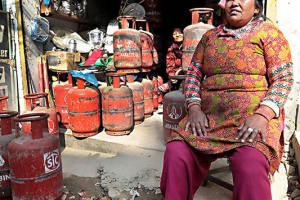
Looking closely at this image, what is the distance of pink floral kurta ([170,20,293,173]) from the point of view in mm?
1688

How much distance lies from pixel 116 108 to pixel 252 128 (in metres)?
2.65

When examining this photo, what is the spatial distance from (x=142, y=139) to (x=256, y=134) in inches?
97.7

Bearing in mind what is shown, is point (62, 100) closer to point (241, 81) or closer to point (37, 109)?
point (37, 109)

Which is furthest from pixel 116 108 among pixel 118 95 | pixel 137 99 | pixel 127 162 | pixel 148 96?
pixel 148 96

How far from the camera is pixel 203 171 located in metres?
1.78

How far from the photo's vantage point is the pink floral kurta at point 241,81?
5.54 feet

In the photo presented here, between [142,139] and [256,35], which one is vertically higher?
[256,35]

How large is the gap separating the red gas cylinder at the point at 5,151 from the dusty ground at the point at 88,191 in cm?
53

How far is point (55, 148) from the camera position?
2.32 m

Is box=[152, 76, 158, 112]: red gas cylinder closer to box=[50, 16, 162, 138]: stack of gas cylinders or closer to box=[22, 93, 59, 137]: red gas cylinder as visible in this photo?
box=[50, 16, 162, 138]: stack of gas cylinders

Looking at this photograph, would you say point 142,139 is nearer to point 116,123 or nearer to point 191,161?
point 116,123

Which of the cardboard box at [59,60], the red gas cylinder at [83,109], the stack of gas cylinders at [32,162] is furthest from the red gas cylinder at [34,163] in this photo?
the cardboard box at [59,60]

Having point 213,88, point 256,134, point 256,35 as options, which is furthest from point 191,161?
point 256,35

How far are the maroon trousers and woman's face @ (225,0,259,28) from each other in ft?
2.78
